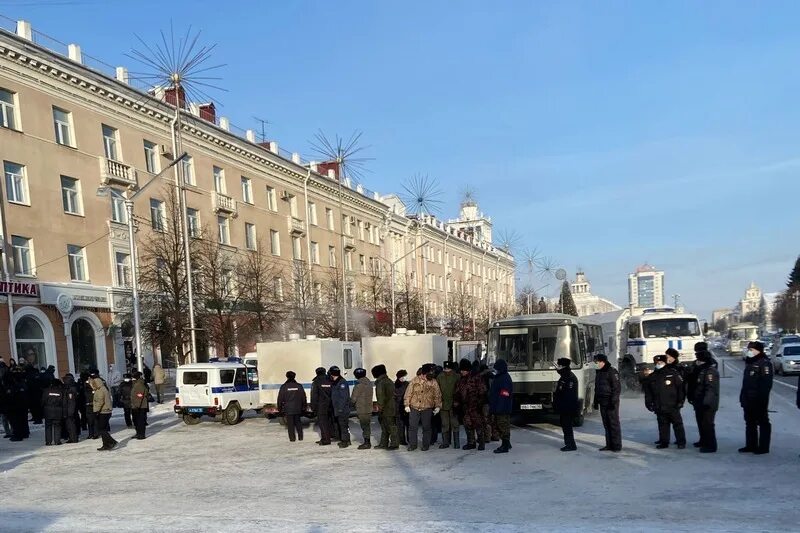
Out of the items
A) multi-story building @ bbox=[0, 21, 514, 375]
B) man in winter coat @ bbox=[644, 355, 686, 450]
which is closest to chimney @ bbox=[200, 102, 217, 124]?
multi-story building @ bbox=[0, 21, 514, 375]

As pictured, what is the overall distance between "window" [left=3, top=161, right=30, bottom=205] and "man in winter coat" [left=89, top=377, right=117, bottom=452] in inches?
634

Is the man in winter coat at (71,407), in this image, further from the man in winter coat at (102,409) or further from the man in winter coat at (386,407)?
the man in winter coat at (386,407)

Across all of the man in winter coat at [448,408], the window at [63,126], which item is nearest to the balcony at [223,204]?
the window at [63,126]

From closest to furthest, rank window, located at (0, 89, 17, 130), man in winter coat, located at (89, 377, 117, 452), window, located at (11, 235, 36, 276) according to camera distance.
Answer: man in winter coat, located at (89, 377, 117, 452) < window, located at (0, 89, 17, 130) < window, located at (11, 235, 36, 276)

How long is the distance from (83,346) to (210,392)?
14.7 meters

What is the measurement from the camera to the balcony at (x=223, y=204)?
4134 cm

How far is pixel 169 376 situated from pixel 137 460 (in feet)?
75.8

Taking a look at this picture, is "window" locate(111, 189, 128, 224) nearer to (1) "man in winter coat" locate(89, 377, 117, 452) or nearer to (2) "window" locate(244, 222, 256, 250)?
(2) "window" locate(244, 222, 256, 250)

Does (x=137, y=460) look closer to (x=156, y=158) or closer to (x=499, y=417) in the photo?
(x=499, y=417)

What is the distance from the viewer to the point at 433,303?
7469cm

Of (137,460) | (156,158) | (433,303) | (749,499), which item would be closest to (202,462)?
(137,460)

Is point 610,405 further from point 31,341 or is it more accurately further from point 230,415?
→ point 31,341

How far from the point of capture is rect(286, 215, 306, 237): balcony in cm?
5028

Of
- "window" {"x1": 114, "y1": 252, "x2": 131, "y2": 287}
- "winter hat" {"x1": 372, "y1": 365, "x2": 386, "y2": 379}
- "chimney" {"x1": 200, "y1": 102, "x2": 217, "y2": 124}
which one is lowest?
"winter hat" {"x1": 372, "y1": 365, "x2": 386, "y2": 379}
